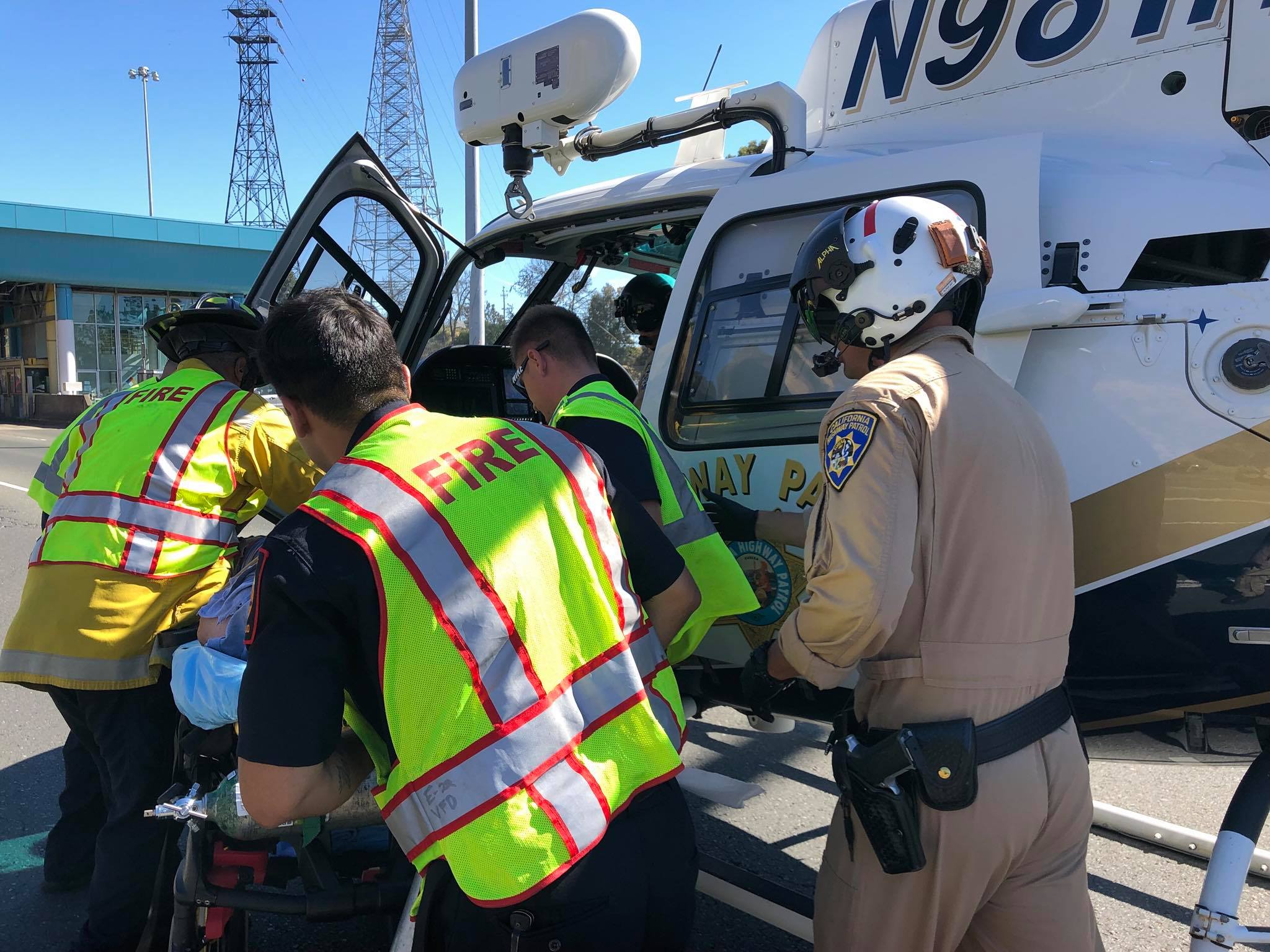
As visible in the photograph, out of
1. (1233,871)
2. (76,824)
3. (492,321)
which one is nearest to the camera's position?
(1233,871)

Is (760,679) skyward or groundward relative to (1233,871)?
skyward

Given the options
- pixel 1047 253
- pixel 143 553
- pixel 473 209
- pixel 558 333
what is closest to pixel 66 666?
pixel 143 553

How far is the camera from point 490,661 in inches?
54.9

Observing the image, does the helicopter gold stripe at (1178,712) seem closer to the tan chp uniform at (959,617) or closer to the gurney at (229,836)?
the tan chp uniform at (959,617)

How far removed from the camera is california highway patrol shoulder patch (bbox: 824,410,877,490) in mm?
1629

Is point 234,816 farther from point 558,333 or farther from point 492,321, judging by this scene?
point 492,321

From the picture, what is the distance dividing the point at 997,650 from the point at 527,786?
0.89m

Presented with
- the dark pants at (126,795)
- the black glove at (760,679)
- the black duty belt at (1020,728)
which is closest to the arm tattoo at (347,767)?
the black glove at (760,679)

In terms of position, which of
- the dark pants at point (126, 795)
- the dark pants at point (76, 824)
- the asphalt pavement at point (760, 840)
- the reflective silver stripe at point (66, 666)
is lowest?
the asphalt pavement at point (760, 840)

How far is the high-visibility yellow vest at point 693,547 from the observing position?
223cm

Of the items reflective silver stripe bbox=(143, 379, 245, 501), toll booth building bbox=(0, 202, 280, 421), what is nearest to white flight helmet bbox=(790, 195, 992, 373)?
reflective silver stripe bbox=(143, 379, 245, 501)

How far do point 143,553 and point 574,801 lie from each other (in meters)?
1.78

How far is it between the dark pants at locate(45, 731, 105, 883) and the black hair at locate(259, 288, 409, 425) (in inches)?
87.2

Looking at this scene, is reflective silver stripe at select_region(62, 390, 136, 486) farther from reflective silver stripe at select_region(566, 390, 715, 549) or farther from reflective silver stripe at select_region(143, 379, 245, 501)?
reflective silver stripe at select_region(566, 390, 715, 549)
